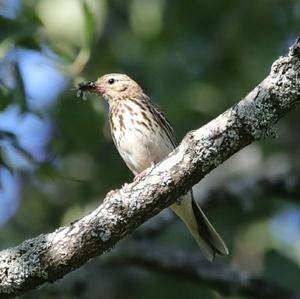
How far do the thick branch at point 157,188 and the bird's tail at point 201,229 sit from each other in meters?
1.31

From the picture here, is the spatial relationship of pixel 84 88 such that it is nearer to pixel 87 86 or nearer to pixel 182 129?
pixel 87 86

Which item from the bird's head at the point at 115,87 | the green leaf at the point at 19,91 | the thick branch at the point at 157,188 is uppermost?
the bird's head at the point at 115,87

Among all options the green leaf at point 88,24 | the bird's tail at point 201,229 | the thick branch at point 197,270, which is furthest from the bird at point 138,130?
the green leaf at point 88,24

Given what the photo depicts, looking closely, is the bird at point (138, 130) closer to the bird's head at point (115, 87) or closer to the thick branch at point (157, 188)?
the bird's head at point (115, 87)

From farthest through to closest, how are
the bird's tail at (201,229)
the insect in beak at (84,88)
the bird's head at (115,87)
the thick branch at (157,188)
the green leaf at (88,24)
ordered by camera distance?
the bird's head at (115,87)
the insect in beak at (84,88)
the bird's tail at (201,229)
the green leaf at (88,24)
the thick branch at (157,188)

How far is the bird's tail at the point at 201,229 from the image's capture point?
566 cm

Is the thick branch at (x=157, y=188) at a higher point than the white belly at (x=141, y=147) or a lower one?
lower

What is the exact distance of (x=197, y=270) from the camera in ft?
22.5

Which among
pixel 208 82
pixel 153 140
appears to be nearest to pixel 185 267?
pixel 153 140

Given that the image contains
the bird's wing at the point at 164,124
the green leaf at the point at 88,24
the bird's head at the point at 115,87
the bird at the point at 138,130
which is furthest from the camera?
the bird's head at the point at 115,87

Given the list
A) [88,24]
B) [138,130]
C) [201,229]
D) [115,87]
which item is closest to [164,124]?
[138,130]

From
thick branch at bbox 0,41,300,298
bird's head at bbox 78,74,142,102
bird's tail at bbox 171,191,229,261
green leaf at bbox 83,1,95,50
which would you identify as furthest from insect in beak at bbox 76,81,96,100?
thick branch at bbox 0,41,300,298

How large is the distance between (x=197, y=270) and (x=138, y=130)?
1.08 meters

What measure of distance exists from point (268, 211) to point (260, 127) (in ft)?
15.6
